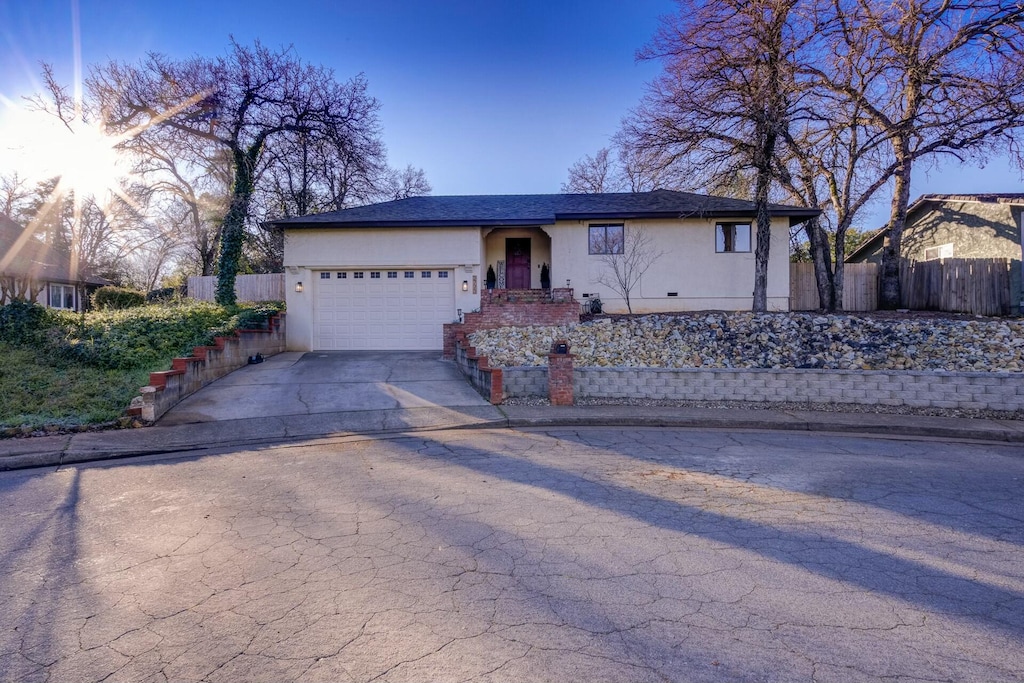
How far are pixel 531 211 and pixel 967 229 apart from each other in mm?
15827

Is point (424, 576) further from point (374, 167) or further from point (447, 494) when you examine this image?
point (374, 167)

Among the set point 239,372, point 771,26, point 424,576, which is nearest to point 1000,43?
point 771,26

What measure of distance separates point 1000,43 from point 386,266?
698 inches

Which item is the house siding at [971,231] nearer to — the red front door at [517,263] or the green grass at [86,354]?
the red front door at [517,263]

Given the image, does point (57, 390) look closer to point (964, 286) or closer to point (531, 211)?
point (531, 211)

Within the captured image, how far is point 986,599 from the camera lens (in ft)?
11.0

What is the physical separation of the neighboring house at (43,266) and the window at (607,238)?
72.8ft

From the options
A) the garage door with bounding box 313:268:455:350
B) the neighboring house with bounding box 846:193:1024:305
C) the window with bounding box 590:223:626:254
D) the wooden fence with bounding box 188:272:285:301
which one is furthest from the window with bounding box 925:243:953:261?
the wooden fence with bounding box 188:272:285:301

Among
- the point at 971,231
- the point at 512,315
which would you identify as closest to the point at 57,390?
the point at 512,315

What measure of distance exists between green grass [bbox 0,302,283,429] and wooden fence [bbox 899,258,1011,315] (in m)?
19.9

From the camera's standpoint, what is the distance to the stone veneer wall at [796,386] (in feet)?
31.9

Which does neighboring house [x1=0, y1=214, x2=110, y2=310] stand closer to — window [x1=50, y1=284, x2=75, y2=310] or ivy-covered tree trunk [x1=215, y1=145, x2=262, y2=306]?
window [x1=50, y1=284, x2=75, y2=310]

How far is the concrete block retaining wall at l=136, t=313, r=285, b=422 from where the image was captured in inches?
353

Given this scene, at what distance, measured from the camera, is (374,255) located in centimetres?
1625
